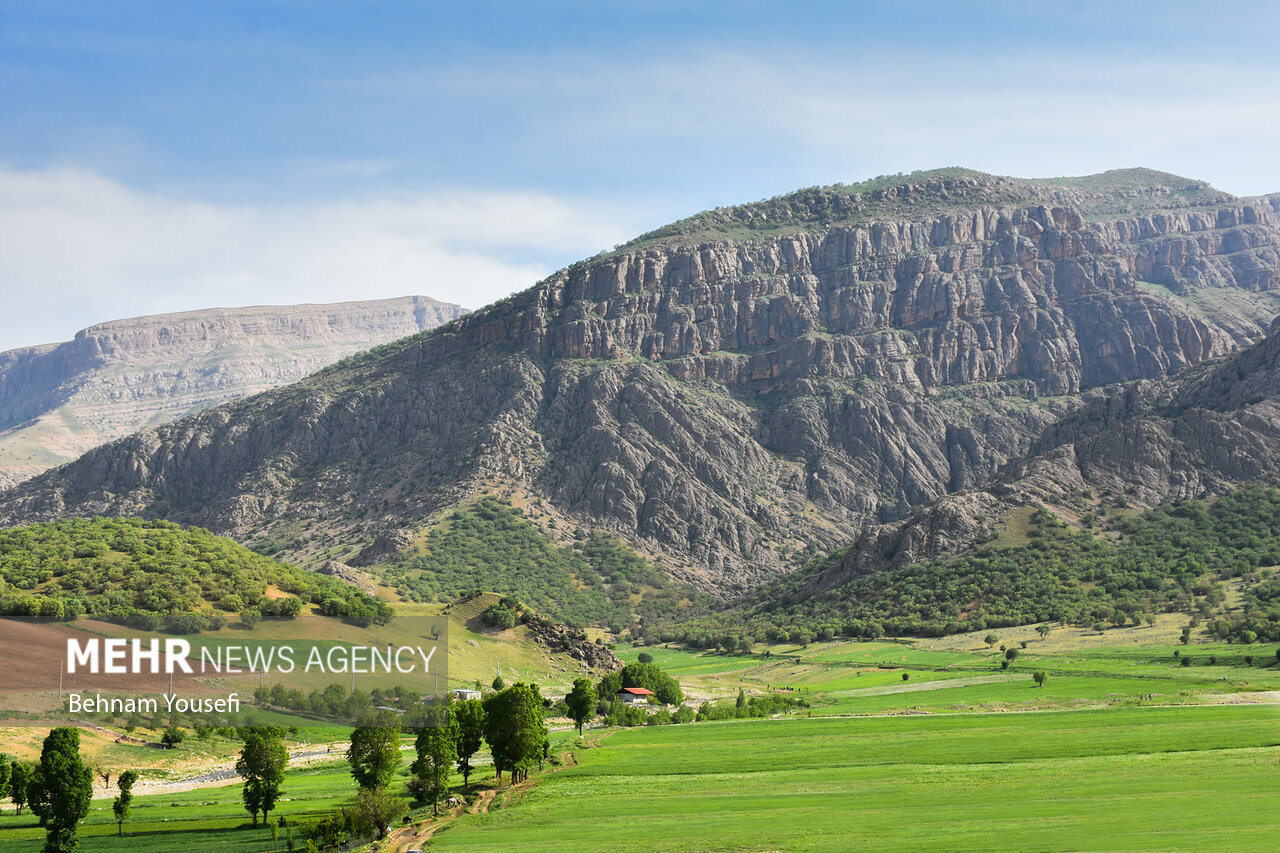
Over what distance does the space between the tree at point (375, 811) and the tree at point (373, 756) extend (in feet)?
11.9

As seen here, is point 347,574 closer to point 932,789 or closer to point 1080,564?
point 1080,564

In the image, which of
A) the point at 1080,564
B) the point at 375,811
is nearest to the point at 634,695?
the point at 375,811

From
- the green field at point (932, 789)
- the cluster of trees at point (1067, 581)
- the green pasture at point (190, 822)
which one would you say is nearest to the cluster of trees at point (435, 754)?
the green pasture at point (190, 822)

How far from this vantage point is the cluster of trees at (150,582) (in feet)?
362

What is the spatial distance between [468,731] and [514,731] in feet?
10.9

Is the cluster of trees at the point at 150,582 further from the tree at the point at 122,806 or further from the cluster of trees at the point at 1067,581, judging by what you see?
the cluster of trees at the point at 1067,581

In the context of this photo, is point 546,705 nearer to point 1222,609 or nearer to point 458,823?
point 458,823

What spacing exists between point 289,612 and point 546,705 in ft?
94.4

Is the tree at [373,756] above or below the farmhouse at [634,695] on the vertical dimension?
above

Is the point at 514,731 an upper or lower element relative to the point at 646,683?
upper

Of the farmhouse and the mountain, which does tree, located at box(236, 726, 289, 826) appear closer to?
the farmhouse

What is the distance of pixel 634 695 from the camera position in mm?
127625

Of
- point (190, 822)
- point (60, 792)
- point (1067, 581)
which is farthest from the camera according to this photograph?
point (1067, 581)

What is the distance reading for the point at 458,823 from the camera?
70.7 m
